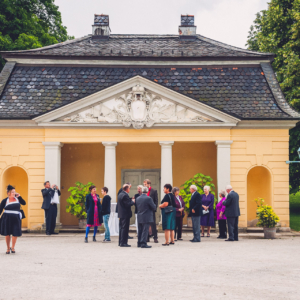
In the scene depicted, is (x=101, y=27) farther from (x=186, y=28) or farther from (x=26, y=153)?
(x=26, y=153)

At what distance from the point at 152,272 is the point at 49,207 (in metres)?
8.64

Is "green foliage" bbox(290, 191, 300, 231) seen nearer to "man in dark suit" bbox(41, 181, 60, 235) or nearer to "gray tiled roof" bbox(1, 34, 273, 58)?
"gray tiled roof" bbox(1, 34, 273, 58)

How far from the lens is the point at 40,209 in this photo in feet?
56.6

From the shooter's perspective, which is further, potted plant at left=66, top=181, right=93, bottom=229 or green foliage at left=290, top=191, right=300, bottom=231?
green foliage at left=290, top=191, right=300, bottom=231

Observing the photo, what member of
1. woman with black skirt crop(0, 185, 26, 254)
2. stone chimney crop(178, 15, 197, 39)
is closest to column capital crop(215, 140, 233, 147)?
stone chimney crop(178, 15, 197, 39)

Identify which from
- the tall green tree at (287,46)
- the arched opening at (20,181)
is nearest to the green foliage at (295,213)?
the tall green tree at (287,46)

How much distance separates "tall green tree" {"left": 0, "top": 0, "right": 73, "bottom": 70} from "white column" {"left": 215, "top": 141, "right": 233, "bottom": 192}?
12.2m

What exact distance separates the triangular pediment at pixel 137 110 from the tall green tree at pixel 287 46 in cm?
562

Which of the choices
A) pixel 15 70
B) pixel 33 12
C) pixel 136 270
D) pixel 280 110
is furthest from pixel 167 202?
pixel 33 12

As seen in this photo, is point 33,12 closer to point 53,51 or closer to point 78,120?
point 53,51

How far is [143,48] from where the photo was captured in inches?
801

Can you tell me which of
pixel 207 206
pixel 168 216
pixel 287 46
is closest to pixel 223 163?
pixel 207 206

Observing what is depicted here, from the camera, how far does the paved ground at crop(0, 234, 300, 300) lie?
667cm

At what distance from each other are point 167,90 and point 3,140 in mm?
6516
